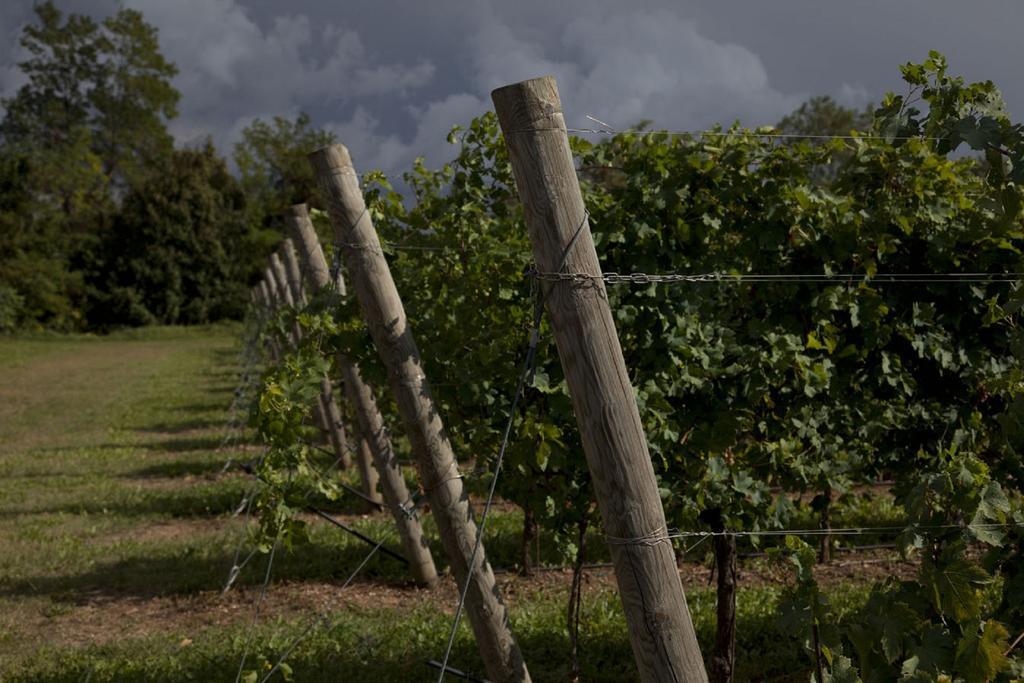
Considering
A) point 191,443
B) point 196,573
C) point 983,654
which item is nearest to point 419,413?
point 983,654

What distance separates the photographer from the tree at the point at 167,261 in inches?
1868

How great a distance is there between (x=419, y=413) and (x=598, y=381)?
140 cm

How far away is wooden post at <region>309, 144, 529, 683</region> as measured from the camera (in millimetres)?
3922

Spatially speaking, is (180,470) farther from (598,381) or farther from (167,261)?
(167,261)

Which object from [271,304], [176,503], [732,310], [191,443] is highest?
[271,304]

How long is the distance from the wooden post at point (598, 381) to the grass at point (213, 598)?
6.83 feet

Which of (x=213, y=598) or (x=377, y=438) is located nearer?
(x=377, y=438)

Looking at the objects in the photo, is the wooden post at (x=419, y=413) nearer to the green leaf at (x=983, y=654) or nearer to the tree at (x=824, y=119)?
the green leaf at (x=983, y=654)

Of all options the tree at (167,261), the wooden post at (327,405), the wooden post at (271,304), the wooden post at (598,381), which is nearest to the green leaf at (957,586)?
the wooden post at (598,381)

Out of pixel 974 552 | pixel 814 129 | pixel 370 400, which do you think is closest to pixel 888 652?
pixel 370 400

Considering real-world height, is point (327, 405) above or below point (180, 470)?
above

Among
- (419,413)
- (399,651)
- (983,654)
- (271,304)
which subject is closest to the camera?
(983,654)

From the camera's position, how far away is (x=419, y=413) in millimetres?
4047

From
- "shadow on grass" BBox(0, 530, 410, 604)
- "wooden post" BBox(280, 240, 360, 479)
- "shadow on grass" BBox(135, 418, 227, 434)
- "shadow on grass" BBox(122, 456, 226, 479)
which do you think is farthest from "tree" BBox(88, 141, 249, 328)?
"shadow on grass" BBox(0, 530, 410, 604)
